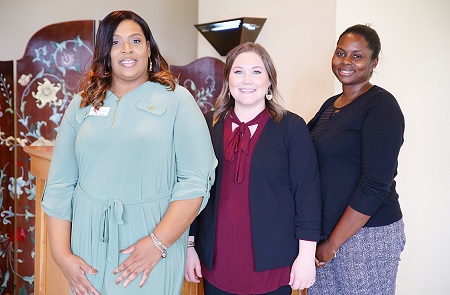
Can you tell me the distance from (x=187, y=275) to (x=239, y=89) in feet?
2.25

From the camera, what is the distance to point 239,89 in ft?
5.32

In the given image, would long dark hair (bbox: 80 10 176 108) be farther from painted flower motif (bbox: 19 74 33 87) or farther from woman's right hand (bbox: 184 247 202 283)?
painted flower motif (bbox: 19 74 33 87)

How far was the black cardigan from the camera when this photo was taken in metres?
1.57

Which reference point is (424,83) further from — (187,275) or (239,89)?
(187,275)

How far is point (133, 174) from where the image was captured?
141 cm

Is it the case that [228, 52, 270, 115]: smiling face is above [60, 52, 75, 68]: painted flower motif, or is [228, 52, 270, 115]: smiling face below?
below

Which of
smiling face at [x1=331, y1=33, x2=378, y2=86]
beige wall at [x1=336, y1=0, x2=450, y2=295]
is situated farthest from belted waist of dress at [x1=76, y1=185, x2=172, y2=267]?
beige wall at [x1=336, y1=0, x2=450, y2=295]

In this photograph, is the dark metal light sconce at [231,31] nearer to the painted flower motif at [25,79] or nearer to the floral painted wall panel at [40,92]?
the floral painted wall panel at [40,92]

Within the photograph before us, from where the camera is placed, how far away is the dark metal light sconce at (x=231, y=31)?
287 cm

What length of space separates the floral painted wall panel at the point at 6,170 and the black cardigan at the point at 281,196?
6.51ft

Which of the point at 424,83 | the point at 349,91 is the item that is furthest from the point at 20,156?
the point at 424,83

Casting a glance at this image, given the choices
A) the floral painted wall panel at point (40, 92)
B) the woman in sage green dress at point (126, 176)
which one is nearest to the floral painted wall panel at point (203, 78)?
the floral painted wall panel at point (40, 92)

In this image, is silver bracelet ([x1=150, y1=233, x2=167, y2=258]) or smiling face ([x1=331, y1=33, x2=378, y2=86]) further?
smiling face ([x1=331, y1=33, x2=378, y2=86])

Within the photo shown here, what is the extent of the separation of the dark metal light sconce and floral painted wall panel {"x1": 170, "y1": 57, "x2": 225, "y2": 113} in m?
0.17
